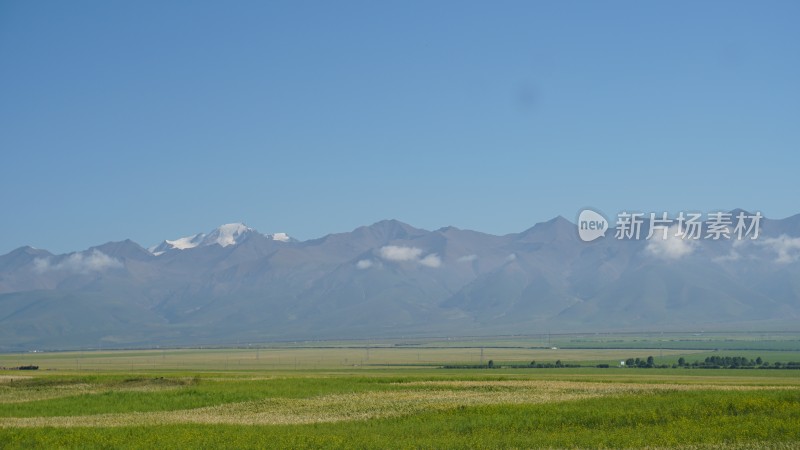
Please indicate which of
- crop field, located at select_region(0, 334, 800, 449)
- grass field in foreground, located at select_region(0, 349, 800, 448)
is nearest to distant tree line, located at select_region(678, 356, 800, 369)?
crop field, located at select_region(0, 334, 800, 449)

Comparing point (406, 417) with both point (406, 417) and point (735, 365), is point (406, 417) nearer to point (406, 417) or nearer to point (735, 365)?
point (406, 417)

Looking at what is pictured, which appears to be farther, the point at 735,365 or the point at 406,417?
the point at 735,365

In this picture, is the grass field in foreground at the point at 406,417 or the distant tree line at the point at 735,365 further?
the distant tree line at the point at 735,365

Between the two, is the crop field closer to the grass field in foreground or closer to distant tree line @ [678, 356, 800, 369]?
the grass field in foreground

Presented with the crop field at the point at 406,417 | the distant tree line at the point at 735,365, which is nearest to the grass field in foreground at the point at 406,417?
the crop field at the point at 406,417

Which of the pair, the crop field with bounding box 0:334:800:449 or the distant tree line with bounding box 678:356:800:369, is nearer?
the crop field with bounding box 0:334:800:449

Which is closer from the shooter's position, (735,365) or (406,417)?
(406,417)

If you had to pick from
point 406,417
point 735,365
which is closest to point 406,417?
point 406,417

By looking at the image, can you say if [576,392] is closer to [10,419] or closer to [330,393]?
[330,393]

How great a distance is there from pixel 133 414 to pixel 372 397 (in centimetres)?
1523

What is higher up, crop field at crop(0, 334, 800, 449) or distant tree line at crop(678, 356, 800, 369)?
crop field at crop(0, 334, 800, 449)

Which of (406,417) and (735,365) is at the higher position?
(406,417)

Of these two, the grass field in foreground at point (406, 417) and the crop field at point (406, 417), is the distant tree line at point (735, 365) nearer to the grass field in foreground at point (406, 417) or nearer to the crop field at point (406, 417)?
the crop field at point (406, 417)

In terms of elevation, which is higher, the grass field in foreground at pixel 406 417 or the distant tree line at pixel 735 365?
the grass field in foreground at pixel 406 417
